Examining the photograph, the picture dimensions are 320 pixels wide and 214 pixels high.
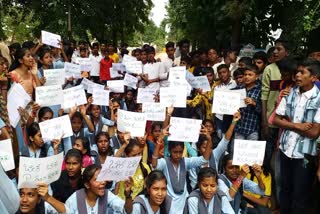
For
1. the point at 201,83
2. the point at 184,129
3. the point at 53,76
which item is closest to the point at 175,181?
the point at 184,129

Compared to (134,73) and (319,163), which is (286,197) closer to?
(319,163)

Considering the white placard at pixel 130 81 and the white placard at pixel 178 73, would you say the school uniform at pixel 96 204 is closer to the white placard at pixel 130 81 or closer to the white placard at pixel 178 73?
the white placard at pixel 178 73

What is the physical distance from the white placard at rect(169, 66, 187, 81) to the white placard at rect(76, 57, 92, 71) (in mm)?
1973

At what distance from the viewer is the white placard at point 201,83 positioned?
643cm

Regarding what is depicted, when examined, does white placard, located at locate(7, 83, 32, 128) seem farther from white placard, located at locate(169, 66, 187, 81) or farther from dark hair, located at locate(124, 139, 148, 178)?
white placard, located at locate(169, 66, 187, 81)

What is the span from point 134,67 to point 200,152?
3.13 m

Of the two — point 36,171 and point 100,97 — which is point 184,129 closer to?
point 36,171

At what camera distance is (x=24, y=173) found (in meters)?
3.22

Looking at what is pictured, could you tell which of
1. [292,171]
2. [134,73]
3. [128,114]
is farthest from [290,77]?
[134,73]

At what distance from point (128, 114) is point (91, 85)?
1.90m

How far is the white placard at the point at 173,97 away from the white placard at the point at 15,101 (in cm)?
164

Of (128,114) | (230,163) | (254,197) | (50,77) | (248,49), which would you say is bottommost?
(254,197)

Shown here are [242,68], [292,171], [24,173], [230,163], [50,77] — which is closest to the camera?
[24,173]

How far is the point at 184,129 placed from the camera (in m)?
4.61
